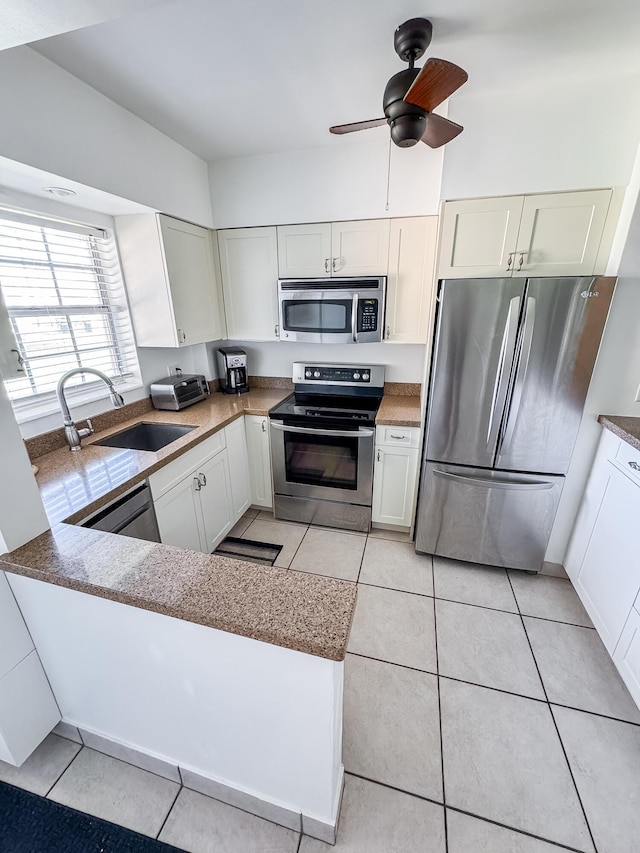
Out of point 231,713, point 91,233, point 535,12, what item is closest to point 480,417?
point 535,12

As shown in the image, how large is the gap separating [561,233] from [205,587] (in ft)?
7.17

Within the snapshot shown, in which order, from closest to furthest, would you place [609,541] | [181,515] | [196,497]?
[609,541]
[181,515]
[196,497]

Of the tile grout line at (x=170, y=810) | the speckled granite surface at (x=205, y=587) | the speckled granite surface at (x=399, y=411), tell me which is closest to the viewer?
the speckled granite surface at (x=205, y=587)

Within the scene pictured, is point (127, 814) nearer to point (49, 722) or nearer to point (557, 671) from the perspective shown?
point (49, 722)

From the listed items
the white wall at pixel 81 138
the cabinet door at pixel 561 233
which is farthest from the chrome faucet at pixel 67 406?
the cabinet door at pixel 561 233

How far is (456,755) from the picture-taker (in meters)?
1.32

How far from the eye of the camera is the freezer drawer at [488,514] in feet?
6.58

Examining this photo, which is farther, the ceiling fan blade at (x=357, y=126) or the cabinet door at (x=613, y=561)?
the cabinet door at (x=613, y=561)

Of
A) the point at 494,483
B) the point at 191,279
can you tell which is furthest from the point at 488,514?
the point at 191,279

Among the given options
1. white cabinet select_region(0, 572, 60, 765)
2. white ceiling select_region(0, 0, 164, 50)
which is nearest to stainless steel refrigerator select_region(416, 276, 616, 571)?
white ceiling select_region(0, 0, 164, 50)

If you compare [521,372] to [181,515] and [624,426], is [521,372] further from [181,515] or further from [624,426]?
[181,515]

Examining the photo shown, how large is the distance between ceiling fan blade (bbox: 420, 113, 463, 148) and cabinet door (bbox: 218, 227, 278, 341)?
4.05 ft

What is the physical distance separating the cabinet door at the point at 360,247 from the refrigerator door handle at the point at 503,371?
0.91m

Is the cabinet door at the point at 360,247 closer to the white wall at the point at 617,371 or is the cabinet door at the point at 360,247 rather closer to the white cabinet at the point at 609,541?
the white wall at the point at 617,371
